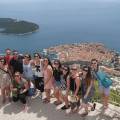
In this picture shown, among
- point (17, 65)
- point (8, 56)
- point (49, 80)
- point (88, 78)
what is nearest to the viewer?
point (88, 78)

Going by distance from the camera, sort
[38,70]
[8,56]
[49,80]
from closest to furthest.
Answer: [49,80]
[38,70]
[8,56]

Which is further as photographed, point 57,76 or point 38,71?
point 38,71

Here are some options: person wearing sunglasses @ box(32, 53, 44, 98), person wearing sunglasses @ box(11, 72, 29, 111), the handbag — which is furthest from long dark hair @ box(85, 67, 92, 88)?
person wearing sunglasses @ box(11, 72, 29, 111)

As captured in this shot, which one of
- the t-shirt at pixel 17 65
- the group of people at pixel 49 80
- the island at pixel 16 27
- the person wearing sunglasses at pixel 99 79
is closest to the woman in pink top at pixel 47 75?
the group of people at pixel 49 80

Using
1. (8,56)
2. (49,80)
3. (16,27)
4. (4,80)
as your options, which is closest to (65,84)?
(49,80)

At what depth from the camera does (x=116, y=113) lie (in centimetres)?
882

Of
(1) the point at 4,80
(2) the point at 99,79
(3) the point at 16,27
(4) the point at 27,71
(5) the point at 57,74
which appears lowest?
(3) the point at 16,27

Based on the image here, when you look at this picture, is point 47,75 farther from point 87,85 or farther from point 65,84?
point 87,85

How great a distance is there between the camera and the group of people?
8.45 m

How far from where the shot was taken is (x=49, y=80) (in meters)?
9.22

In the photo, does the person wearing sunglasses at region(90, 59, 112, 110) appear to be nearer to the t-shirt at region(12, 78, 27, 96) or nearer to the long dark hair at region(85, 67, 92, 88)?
the long dark hair at region(85, 67, 92, 88)

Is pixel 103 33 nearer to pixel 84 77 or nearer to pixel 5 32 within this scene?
pixel 5 32

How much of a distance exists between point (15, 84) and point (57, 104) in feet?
4.26

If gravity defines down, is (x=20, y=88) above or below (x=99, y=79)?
below
